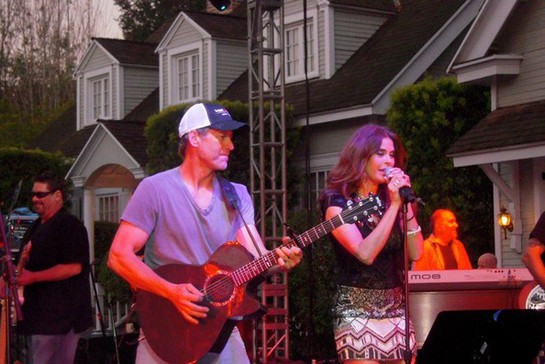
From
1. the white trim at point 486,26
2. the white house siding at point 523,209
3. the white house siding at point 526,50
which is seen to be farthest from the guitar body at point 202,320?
the white trim at point 486,26

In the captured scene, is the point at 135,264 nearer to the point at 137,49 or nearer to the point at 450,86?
the point at 450,86

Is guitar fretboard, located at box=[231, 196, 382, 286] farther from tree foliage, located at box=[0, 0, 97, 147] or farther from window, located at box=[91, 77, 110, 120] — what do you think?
tree foliage, located at box=[0, 0, 97, 147]

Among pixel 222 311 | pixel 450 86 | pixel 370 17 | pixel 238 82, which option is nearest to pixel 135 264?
pixel 222 311

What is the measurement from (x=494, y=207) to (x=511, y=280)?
26.4ft

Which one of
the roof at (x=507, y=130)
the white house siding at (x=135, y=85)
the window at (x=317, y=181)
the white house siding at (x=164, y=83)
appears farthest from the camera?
the white house siding at (x=135, y=85)

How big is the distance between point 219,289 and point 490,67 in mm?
12572

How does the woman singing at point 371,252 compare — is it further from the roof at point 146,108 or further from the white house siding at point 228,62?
the roof at point 146,108

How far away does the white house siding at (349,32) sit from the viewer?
83.0ft

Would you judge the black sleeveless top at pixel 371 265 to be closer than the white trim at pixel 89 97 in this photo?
Yes

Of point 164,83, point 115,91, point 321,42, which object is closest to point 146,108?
point 115,91

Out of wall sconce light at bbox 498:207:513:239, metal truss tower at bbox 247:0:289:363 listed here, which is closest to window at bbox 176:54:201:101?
metal truss tower at bbox 247:0:289:363

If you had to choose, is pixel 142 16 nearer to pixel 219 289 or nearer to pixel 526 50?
pixel 526 50

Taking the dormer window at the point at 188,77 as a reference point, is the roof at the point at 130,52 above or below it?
above

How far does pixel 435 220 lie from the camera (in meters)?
12.7
